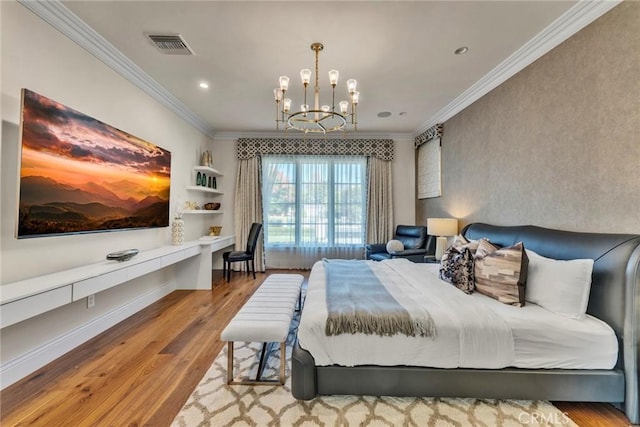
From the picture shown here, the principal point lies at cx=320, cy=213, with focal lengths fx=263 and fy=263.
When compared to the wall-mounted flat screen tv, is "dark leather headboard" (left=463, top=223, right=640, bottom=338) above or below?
below

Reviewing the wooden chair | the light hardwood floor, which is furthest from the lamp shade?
the wooden chair

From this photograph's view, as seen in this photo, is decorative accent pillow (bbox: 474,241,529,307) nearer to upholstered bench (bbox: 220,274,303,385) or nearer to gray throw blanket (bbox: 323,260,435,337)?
gray throw blanket (bbox: 323,260,435,337)

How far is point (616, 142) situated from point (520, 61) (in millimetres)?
1310

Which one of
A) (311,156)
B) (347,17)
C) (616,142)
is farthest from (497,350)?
(311,156)

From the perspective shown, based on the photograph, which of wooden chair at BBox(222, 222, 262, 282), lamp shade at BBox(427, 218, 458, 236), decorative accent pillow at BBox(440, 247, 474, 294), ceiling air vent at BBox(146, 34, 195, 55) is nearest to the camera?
A: decorative accent pillow at BBox(440, 247, 474, 294)

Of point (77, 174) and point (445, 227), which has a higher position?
point (77, 174)

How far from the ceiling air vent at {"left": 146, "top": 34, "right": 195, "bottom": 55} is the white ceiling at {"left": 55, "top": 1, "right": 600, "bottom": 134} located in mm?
61

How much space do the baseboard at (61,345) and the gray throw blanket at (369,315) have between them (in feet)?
7.33

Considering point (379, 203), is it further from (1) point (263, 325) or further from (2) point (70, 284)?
(2) point (70, 284)

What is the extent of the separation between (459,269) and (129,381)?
2742 millimetres

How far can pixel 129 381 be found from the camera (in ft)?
6.24

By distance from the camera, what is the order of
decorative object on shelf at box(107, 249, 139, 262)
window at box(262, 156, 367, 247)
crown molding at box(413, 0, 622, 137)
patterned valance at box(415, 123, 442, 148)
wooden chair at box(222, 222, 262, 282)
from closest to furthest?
crown molding at box(413, 0, 622, 137) → decorative object on shelf at box(107, 249, 139, 262) → patterned valance at box(415, 123, 442, 148) → wooden chair at box(222, 222, 262, 282) → window at box(262, 156, 367, 247)

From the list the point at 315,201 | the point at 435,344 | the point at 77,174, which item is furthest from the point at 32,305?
the point at 315,201

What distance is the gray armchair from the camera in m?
4.21
